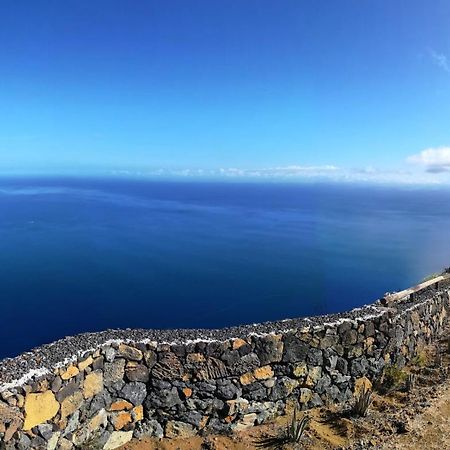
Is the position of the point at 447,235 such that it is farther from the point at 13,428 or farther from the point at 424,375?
the point at 13,428

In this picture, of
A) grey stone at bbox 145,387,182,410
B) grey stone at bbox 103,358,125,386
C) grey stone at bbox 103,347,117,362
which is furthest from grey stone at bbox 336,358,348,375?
grey stone at bbox 103,347,117,362

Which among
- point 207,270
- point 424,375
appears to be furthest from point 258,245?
point 424,375

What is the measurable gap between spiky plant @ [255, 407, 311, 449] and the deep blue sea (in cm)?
1535

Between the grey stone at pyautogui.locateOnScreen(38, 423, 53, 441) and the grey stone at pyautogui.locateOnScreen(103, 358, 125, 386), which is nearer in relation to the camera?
the grey stone at pyautogui.locateOnScreen(38, 423, 53, 441)

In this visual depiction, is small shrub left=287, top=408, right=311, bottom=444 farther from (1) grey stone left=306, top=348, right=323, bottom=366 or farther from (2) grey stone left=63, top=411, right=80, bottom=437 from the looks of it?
(2) grey stone left=63, top=411, right=80, bottom=437

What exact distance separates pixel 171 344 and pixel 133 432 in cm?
147

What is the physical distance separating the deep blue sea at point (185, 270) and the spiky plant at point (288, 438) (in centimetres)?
1535

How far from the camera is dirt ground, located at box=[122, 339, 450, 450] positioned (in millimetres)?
6340

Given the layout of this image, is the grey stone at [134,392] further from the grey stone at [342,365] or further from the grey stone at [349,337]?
the grey stone at [349,337]

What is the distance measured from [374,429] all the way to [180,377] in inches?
128

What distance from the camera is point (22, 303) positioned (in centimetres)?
2439

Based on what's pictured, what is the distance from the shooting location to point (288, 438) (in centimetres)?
652

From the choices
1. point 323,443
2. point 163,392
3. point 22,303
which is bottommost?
point 22,303

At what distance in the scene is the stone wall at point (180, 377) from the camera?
5.20m
